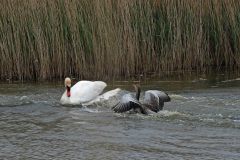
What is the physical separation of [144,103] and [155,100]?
0.18m

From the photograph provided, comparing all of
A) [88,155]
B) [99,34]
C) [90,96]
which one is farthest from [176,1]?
[88,155]

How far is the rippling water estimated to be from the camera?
6.01 m

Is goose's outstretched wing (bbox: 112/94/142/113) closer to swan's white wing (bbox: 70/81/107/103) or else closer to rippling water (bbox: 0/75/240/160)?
rippling water (bbox: 0/75/240/160)

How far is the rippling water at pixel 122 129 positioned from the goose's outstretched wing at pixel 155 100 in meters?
0.15

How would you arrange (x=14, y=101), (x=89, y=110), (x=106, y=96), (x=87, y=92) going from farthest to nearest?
(x=87, y=92)
(x=14, y=101)
(x=106, y=96)
(x=89, y=110)

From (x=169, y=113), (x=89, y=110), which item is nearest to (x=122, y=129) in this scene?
(x=169, y=113)

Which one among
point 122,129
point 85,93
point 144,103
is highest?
point 85,93

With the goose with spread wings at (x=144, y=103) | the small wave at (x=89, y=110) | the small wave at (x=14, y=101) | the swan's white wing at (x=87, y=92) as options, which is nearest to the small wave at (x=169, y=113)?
the goose with spread wings at (x=144, y=103)

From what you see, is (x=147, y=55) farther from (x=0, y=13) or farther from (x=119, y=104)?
(x=119, y=104)

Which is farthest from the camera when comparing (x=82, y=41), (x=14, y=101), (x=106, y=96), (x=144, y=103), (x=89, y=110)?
(x=82, y=41)

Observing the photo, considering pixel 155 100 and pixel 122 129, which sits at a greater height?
pixel 155 100

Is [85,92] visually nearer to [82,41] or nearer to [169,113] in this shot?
[169,113]

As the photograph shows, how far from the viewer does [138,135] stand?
22.1 ft

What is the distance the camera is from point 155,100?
8289 mm
